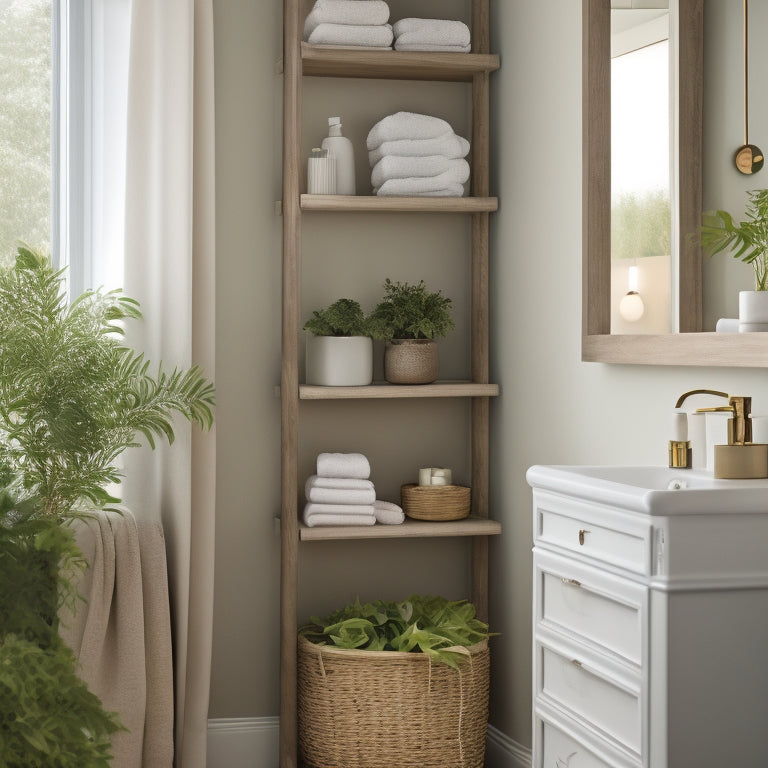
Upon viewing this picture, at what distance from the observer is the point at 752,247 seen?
1747mm

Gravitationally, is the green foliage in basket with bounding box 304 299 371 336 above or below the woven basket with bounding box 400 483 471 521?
above

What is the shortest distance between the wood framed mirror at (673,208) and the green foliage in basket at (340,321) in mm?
678

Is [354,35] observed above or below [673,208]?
above

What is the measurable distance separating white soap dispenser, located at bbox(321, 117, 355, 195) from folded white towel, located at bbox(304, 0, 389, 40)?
9.8 inches

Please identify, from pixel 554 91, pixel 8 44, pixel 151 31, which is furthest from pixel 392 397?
pixel 8 44

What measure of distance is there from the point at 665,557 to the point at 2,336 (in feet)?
4.97

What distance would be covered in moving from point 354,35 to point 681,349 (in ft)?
4.33

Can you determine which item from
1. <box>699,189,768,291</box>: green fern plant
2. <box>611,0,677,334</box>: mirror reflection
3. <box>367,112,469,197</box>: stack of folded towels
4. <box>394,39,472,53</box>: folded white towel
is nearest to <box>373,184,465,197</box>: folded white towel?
<box>367,112,469,197</box>: stack of folded towels

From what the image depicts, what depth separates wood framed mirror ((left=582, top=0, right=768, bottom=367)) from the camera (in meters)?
1.86

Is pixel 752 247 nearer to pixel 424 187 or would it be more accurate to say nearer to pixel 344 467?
pixel 424 187

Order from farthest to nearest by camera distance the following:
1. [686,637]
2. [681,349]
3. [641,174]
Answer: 1. [641,174]
2. [681,349]
3. [686,637]

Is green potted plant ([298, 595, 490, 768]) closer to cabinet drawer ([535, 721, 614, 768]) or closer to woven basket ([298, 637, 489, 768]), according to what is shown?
woven basket ([298, 637, 489, 768])

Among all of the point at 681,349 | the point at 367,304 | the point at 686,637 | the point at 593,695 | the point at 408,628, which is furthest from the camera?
the point at 367,304

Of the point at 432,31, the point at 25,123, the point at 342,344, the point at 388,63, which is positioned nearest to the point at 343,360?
the point at 342,344
